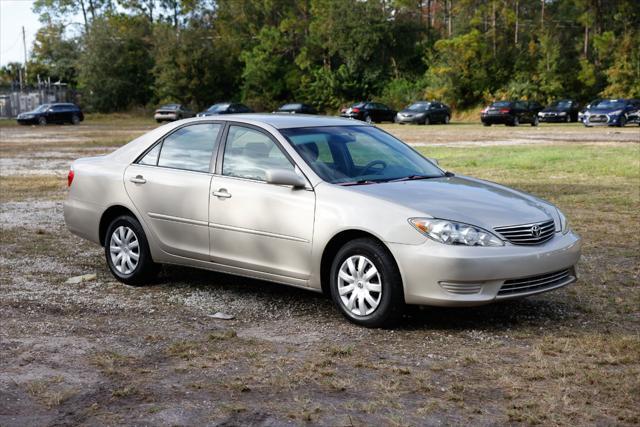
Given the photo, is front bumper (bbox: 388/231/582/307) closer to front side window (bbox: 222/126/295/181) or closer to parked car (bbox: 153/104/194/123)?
front side window (bbox: 222/126/295/181)

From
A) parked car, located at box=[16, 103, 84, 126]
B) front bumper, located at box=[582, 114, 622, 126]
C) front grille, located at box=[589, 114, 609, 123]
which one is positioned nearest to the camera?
front bumper, located at box=[582, 114, 622, 126]

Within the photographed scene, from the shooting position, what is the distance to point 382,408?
15.4 ft

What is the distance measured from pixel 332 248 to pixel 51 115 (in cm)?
5291

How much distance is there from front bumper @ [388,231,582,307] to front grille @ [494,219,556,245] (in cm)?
6

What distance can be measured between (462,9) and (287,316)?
6817 centimetres

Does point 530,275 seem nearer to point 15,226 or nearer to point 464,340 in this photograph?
point 464,340

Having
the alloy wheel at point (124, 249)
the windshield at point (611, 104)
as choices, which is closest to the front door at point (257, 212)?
the alloy wheel at point (124, 249)

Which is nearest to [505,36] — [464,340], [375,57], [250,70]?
[375,57]

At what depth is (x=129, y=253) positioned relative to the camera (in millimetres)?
8086

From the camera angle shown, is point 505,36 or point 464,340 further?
point 505,36

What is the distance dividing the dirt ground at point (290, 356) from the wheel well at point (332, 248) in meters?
0.30

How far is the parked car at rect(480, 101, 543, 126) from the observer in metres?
48.1

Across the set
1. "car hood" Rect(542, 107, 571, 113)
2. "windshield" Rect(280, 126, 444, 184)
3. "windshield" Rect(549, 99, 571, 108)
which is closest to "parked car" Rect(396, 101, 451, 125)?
"car hood" Rect(542, 107, 571, 113)

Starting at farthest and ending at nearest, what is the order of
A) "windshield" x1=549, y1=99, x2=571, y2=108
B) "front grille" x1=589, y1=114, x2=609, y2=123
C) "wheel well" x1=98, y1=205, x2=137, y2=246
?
1. "windshield" x1=549, y1=99, x2=571, y2=108
2. "front grille" x1=589, y1=114, x2=609, y2=123
3. "wheel well" x1=98, y1=205, x2=137, y2=246
